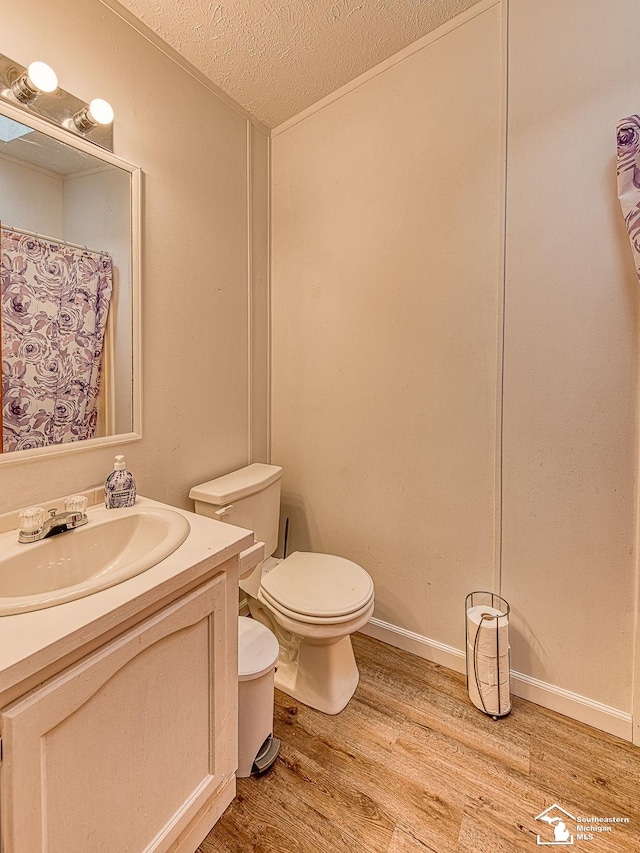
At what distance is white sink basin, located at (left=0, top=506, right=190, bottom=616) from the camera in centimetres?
86

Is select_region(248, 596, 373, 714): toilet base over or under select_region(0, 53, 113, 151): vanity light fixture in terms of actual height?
under

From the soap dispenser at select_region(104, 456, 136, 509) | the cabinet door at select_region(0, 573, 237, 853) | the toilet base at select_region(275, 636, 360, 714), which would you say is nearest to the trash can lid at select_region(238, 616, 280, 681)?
the cabinet door at select_region(0, 573, 237, 853)

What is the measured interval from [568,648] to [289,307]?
182cm

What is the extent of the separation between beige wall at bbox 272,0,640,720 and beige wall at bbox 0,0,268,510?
268 mm

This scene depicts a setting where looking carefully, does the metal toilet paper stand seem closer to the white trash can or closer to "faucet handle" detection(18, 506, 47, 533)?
the white trash can

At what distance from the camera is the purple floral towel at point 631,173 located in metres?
1.15

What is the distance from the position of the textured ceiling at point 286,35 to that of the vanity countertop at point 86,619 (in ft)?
5.73

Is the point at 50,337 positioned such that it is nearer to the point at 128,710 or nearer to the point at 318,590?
the point at 128,710

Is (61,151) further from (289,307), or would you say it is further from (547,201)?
(547,201)

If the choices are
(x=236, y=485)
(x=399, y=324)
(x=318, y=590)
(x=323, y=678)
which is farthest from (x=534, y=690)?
(x=399, y=324)

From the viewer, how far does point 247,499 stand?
1.65m

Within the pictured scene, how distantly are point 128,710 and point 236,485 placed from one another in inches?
35.2
